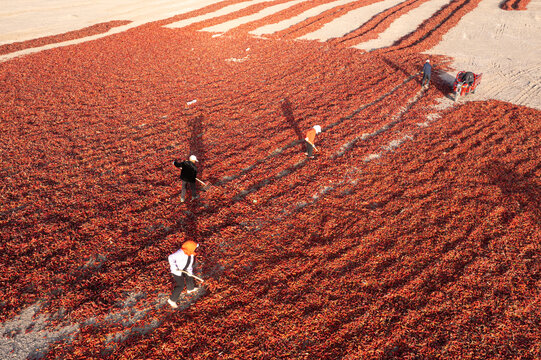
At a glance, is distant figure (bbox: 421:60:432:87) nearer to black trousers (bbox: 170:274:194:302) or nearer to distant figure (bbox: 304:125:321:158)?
distant figure (bbox: 304:125:321:158)

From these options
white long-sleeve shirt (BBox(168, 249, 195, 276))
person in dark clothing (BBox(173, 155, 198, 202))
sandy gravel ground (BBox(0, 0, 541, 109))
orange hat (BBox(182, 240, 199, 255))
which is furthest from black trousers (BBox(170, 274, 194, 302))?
sandy gravel ground (BBox(0, 0, 541, 109))

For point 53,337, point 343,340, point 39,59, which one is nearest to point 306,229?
point 343,340

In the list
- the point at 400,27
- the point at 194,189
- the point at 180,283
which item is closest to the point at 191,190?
the point at 194,189

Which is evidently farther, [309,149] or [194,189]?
[309,149]

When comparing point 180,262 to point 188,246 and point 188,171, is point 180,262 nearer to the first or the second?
point 188,246

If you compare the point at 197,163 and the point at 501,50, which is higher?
the point at 501,50

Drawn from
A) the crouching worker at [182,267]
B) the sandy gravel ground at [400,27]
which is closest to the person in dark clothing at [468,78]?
the sandy gravel ground at [400,27]

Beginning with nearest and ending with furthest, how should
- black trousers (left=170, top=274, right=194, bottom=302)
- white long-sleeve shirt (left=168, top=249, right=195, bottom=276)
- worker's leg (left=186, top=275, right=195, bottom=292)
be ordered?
white long-sleeve shirt (left=168, top=249, right=195, bottom=276) → black trousers (left=170, top=274, right=194, bottom=302) → worker's leg (left=186, top=275, right=195, bottom=292)
